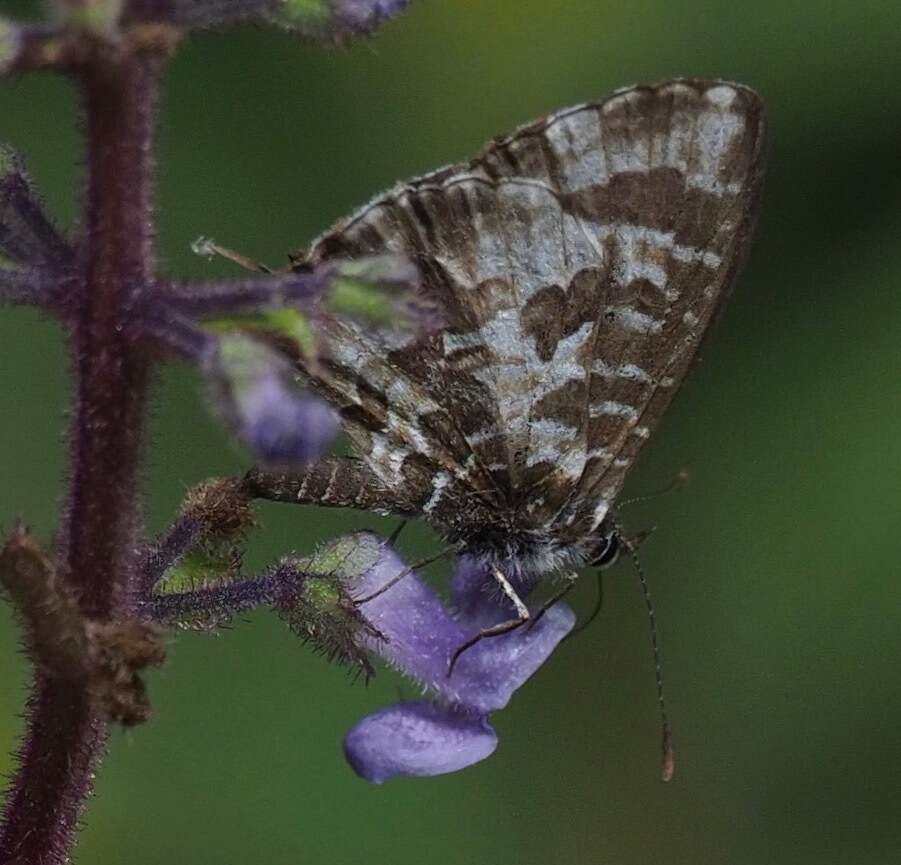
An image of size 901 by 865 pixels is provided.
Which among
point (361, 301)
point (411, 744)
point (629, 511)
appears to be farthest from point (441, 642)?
point (629, 511)

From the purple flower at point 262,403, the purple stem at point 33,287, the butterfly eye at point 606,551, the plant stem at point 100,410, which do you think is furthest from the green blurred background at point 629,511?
the purple flower at point 262,403

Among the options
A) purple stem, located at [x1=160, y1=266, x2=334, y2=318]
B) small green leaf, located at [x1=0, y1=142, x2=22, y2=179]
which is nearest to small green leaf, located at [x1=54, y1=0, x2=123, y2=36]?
purple stem, located at [x1=160, y1=266, x2=334, y2=318]

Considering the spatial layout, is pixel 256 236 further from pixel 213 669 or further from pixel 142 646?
pixel 142 646

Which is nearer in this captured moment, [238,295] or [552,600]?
[238,295]

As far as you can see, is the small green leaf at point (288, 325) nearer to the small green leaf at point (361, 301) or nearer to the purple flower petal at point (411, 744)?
the small green leaf at point (361, 301)

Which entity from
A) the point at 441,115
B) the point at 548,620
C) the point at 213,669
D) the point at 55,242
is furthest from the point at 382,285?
the point at 441,115

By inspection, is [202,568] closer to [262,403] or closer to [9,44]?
[262,403]

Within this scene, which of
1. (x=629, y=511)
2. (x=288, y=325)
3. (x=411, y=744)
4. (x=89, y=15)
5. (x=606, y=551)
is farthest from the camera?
(x=629, y=511)
